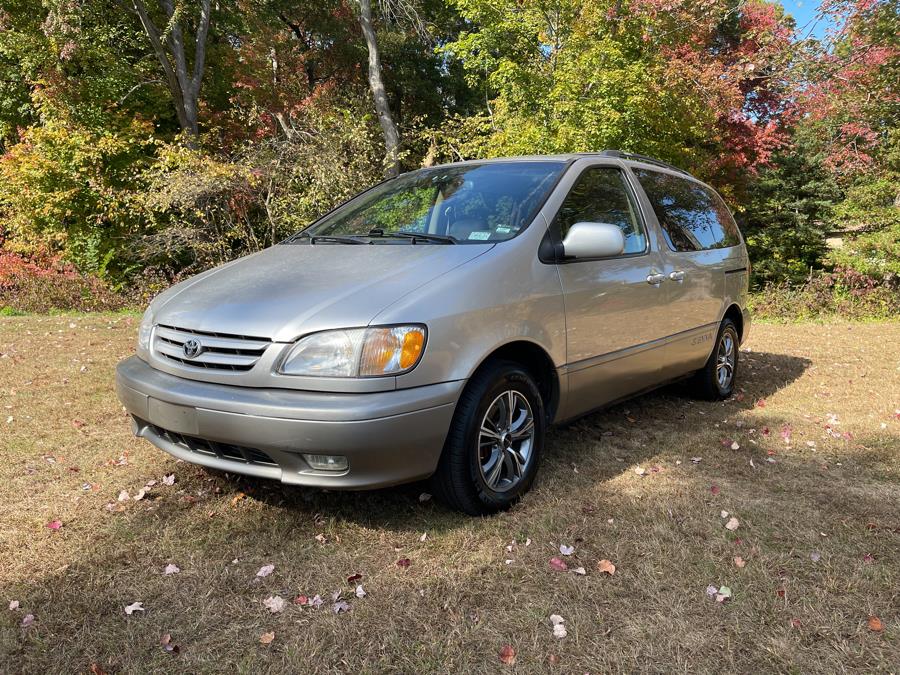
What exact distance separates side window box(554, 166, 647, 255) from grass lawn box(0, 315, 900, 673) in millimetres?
1311

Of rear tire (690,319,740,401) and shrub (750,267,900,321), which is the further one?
shrub (750,267,900,321)

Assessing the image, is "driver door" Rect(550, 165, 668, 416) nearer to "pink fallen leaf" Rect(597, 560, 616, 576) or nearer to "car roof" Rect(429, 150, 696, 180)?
"car roof" Rect(429, 150, 696, 180)

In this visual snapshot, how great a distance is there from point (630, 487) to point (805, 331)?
713 centimetres

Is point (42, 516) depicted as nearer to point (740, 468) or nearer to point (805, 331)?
point (740, 468)

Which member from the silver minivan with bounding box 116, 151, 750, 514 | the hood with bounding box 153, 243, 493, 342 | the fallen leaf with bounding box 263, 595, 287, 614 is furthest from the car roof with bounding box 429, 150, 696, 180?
the fallen leaf with bounding box 263, 595, 287, 614

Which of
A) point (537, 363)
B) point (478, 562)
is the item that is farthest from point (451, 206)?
point (478, 562)

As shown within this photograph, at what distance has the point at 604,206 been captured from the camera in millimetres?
3838

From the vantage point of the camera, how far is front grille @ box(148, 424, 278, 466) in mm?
2719

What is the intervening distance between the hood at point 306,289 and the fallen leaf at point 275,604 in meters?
0.98

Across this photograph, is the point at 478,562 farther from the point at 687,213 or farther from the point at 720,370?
the point at 720,370

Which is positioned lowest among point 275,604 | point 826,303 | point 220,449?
point 826,303

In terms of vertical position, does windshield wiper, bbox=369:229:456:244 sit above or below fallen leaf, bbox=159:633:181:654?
above

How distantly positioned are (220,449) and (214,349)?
1.40 ft

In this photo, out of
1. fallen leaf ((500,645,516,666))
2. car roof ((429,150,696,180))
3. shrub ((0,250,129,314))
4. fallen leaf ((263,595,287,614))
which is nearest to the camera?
fallen leaf ((500,645,516,666))
